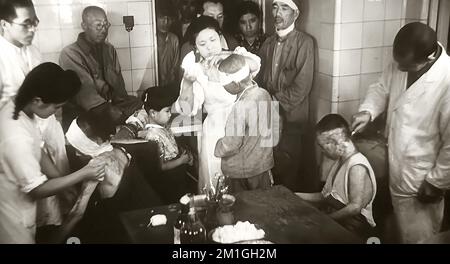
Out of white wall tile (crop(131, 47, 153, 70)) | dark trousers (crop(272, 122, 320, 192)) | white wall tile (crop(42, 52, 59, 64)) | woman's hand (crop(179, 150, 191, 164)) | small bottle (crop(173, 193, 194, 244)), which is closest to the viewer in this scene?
small bottle (crop(173, 193, 194, 244))

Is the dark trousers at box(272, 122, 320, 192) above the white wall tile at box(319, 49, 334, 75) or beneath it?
beneath

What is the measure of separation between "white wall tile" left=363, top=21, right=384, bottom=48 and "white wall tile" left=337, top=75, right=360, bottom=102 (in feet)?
0.47

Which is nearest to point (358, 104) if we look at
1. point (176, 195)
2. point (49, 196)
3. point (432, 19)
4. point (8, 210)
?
point (432, 19)

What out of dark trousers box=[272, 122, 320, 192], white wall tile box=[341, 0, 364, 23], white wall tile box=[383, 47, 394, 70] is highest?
white wall tile box=[341, 0, 364, 23]

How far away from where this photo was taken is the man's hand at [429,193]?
7.00 ft

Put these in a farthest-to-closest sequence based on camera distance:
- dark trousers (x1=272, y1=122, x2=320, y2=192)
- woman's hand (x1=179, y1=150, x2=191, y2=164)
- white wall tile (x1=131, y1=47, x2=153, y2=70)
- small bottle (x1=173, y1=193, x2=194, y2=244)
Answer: dark trousers (x1=272, y1=122, x2=320, y2=192)
woman's hand (x1=179, y1=150, x2=191, y2=164)
white wall tile (x1=131, y1=47, x2=153, y2=70)
small bottle (x1=173, y1=193, x2=194, y2=244)

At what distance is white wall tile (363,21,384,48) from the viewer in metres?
2.13

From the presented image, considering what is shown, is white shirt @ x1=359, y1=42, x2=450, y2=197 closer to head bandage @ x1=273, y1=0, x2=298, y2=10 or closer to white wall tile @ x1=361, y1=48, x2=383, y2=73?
white wall tile @ x1=361, y1=48, x2=383, y2=73

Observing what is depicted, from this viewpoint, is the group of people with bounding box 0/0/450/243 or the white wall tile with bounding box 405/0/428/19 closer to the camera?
the group of people with bounding box 0/0/450/243

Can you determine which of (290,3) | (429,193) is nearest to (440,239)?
(429,193)

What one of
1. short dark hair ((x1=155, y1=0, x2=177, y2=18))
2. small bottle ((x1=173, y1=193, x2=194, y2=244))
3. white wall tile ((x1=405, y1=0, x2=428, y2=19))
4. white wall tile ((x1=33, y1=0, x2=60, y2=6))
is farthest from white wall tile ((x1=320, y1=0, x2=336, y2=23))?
white wall tile ((x1=33, y1=0, x2=60, y2=6))

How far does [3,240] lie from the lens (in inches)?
77.9

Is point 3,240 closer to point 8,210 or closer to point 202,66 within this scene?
point 8,210

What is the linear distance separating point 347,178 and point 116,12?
44.3 inches
